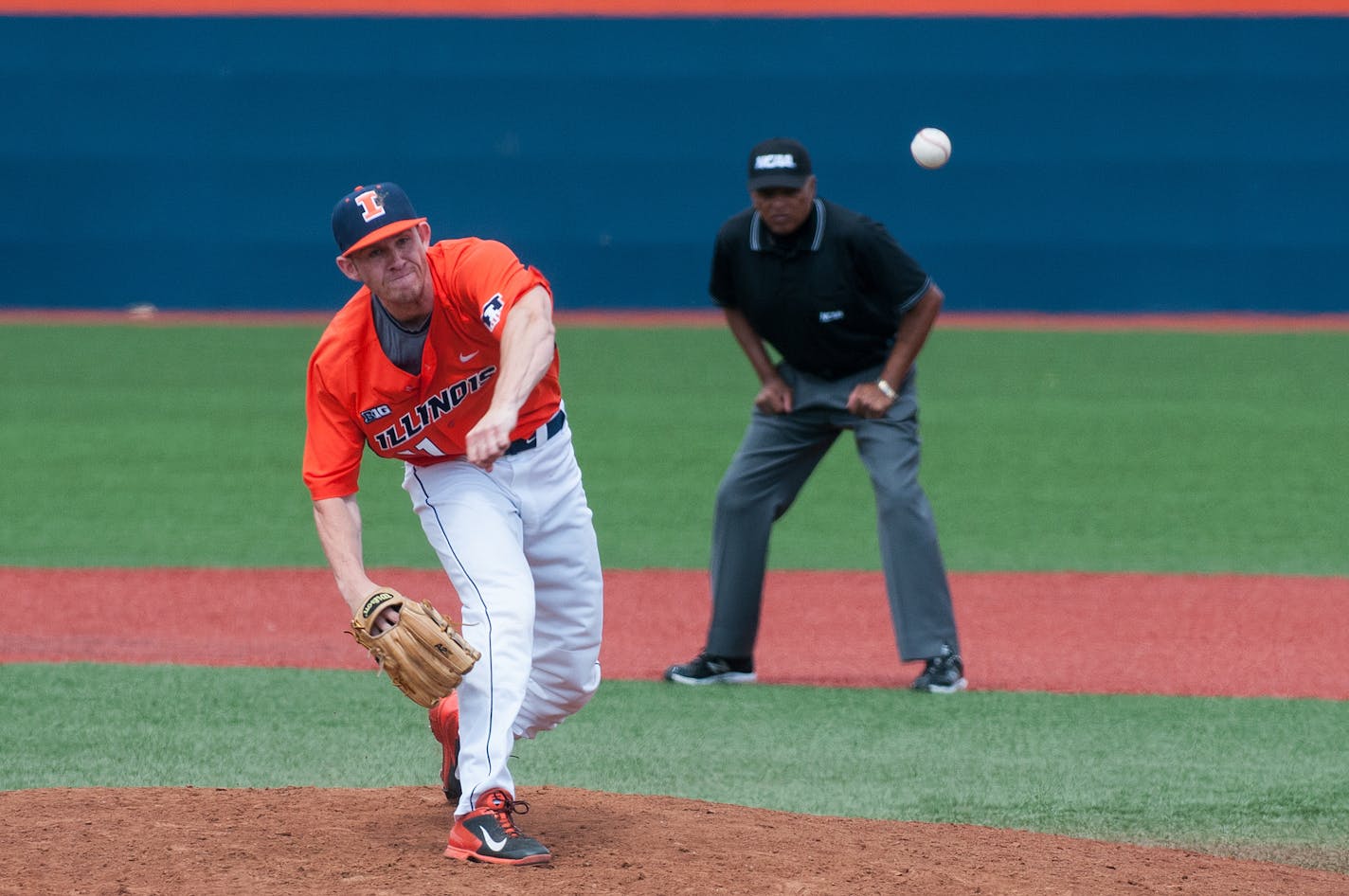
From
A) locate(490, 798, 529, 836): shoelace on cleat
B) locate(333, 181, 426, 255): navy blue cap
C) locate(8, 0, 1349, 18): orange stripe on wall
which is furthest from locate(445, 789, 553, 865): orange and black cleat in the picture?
locate(8, 0, 1349, 18): orange stripe on wall

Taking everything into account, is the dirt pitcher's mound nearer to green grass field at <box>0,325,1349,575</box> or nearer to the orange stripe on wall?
green grass field at <box>0,325,1349,575</box>

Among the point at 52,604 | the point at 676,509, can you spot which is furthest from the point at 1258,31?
the point at 52,604

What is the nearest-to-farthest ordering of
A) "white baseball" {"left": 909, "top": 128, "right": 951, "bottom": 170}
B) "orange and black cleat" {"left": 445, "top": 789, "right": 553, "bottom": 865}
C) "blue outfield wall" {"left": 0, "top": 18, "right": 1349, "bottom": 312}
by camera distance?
"orange and black cleat" {"left": 445, "top": 789, "right": 553, "bottom": 865} < "white baseball" {"left": 909, "top": 128, "right": 951, "bottom": 170} < "blue outfield wall" {"left": 0, "top": 18, "right": 1349, "bottom": 312}

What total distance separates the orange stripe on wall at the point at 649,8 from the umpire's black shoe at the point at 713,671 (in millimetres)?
19322

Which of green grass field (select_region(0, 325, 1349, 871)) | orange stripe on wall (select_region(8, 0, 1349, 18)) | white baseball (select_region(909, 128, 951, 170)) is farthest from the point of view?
orange stripe on wall (select_region(8, 0, 1349, 18))

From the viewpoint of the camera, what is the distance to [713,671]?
6.63m

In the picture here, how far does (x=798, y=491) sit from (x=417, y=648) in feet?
9.63

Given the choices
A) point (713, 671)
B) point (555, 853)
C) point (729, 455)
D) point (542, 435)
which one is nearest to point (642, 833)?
point (555, 853)

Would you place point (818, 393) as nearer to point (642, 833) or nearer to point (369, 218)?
point (642, 833)

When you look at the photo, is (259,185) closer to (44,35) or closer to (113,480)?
(44,35)

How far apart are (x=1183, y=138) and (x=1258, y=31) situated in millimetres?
1802

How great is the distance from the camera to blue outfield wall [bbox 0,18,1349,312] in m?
24.1

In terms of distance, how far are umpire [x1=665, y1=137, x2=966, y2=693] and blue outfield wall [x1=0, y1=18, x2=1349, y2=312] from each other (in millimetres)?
17960

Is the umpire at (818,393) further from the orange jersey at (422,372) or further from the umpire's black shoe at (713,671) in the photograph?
the orange jersey at (422,372)
